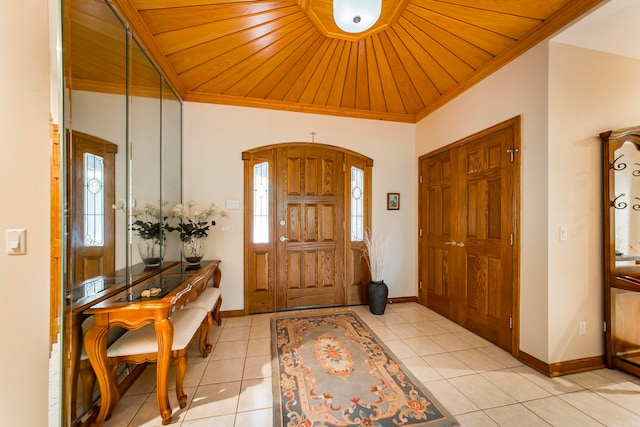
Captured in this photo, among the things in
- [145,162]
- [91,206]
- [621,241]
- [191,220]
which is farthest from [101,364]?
[621,241]

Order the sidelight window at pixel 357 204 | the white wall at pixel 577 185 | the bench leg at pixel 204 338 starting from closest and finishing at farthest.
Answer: the white wall at pixel 577 185, the bench leg at pixel 204 338, the sidelight window at pixel 357 204

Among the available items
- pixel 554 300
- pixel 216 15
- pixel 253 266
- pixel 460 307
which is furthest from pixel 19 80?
pixel 460 307

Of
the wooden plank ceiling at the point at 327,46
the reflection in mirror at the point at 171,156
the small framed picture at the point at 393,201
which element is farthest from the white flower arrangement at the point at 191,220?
the small framed picture at the point at 393,201

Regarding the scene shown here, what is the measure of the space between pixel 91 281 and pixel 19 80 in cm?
115

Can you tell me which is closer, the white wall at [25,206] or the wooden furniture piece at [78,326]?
the white wall at [25,206]

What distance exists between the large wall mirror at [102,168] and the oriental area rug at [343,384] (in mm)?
1270

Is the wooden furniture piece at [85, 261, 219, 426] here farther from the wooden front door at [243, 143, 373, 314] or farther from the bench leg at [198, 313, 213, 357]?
the wooden front door at [243, 143, 373, 314]

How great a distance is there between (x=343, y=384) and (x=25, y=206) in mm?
2192

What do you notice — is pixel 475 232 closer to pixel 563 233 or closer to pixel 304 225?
pixel 563 233

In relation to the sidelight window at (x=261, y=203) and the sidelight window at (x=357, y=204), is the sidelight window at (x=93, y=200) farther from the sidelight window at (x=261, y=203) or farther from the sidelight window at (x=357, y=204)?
the sidelight window at (x=357, y=204)

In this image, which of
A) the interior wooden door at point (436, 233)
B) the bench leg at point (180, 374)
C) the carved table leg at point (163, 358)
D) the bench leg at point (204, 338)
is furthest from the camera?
the interior wooden door at point (436, 233)

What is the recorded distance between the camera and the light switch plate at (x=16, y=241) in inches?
46.1

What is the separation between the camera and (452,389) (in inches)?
70.2

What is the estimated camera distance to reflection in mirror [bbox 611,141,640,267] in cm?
201
